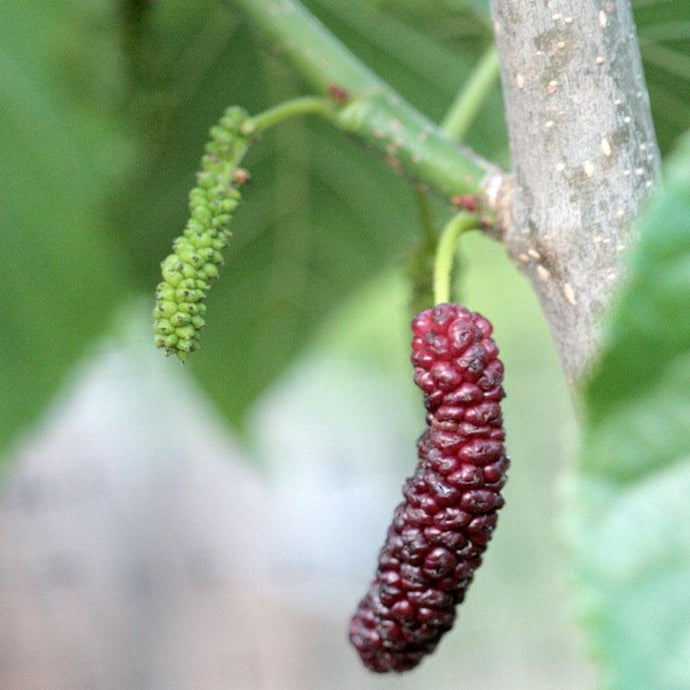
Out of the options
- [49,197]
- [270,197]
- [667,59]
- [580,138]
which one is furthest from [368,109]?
[270,197]

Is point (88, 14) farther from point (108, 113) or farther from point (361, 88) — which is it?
point (361, 88)

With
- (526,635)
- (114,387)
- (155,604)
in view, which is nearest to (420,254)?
(114,387)

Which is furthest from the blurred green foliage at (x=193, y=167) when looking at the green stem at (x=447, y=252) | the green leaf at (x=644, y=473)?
the green leaf at (x=644, y=473)

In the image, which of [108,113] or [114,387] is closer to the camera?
[108,113]

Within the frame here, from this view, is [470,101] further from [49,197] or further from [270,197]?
[270,197]

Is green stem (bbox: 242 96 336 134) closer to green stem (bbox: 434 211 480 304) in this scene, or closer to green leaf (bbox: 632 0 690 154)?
green stem (bbox: 434 211 480 304)

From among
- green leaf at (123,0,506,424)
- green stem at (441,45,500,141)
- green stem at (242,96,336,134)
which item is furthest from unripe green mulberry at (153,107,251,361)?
green leaf at (123,0,506,424)
